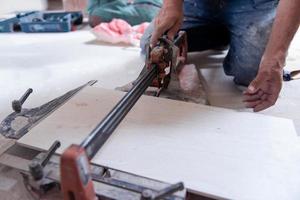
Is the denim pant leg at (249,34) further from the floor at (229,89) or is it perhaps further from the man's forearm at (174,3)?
the man's forearm at (174,3)

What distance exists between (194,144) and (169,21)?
493mm

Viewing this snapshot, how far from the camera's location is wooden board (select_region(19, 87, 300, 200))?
0.63 meters

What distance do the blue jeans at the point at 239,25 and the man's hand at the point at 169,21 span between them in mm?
115

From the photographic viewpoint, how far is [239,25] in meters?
1.25

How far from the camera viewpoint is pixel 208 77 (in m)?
1.35

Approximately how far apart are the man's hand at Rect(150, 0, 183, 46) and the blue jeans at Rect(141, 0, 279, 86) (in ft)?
0.38

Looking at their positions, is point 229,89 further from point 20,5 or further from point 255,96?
point 20,5

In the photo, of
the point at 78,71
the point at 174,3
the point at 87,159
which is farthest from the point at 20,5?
the point at 87,159

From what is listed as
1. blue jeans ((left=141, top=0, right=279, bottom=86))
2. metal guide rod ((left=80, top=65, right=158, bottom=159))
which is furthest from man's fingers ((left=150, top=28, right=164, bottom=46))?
metal guide rod ((left=80, top=65, right=158, bottom=159))

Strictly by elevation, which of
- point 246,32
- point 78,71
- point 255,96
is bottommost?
point 78,71

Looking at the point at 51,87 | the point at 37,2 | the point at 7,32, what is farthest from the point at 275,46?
the point at 37,2

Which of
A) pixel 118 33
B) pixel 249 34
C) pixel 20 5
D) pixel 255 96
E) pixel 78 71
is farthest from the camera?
pixel 20 5

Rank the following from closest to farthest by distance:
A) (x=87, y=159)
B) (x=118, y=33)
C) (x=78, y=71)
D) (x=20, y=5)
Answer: (x=87, y=159), (x=78, y=71), (x=118, y=33), (x=20, y=5)

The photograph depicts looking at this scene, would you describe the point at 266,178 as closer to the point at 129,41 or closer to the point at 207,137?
the point at 207,137
